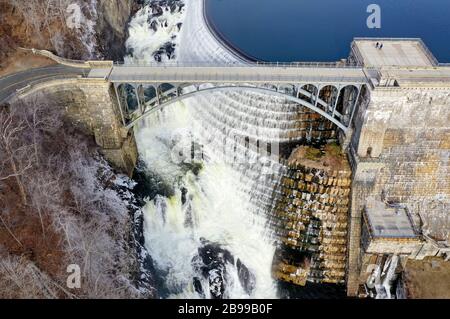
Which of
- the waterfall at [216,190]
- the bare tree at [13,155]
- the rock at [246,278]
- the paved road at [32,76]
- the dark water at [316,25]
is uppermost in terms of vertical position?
the dark water at [316,25]

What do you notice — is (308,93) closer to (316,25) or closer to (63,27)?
(316,25)

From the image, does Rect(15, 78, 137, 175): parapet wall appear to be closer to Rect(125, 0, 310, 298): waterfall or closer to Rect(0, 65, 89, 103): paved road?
Rect(0, 65, 89, 103): paved road

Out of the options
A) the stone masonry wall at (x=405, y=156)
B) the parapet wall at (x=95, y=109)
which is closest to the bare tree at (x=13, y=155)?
the parapet wall at (x=95, y=109)

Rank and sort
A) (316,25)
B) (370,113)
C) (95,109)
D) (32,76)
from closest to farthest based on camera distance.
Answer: (370,113) → (95,109) → (32,76) → (316,25)

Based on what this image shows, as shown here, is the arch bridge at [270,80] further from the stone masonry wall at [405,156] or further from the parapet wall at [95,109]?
the stone masonry wall at [405,156]

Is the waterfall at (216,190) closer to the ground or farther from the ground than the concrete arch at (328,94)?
closer to the ground

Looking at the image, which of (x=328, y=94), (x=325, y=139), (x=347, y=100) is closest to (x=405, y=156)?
(x=347, y=100)
